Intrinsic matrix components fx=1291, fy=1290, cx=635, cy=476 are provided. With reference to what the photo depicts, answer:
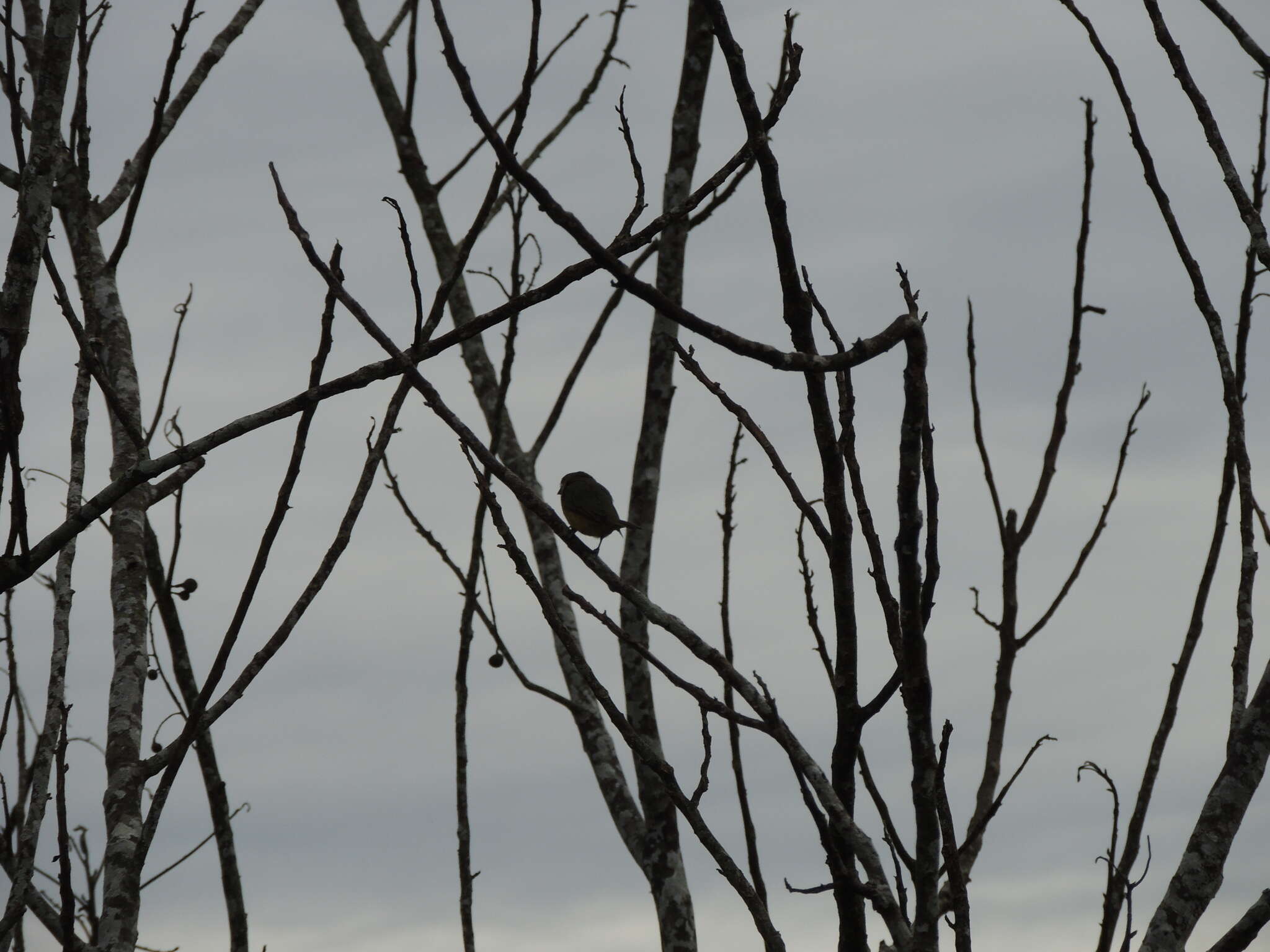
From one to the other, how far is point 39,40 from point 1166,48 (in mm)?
3264

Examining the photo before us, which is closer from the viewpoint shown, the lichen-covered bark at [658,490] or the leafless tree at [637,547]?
the leafless tree at [637,547]

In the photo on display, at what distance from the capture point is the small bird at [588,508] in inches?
326

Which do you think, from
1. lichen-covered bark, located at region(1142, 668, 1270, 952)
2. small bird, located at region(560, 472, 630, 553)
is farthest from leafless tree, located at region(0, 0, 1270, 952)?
small bird, located at region(560, 472, 630, 553)

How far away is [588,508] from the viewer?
27.3ft

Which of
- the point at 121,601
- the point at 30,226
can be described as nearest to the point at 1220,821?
the point at 30,226

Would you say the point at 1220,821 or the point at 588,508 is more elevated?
the point at 588,508

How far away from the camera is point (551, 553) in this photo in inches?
206

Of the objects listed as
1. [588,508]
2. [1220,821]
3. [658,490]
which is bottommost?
[1220,821]

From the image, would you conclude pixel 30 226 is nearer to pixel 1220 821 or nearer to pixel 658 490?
pixel 1220 821

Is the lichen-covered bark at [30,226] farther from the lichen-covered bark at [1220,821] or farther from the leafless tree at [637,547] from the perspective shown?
the lichen-covered bark at [1220,821]

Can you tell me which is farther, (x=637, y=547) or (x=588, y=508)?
(x=588, y=508)

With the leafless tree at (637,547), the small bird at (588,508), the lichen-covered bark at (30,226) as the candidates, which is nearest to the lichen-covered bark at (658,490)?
the leafless tree at (637,547)

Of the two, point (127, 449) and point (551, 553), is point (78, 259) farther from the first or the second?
point (551, 553)

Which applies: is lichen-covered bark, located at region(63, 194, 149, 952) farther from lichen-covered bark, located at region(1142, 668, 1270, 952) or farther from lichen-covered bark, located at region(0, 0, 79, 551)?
lichen-covered bark, located at region(1142, 668, 1270, 952)
